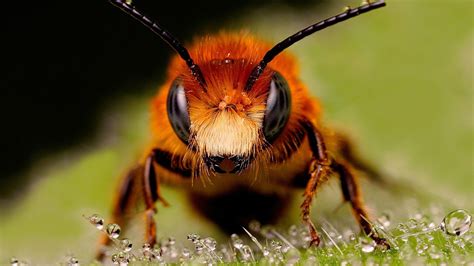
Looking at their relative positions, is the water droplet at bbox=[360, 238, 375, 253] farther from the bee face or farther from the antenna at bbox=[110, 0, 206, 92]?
the antenna at bbox=[110, 0, 206, 92]

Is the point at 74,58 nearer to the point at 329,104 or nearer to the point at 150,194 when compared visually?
the point at 329,104

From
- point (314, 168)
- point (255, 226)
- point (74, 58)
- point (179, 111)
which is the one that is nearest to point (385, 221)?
point (314, 168)

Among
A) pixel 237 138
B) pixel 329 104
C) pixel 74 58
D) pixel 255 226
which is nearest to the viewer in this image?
pixel 237 138

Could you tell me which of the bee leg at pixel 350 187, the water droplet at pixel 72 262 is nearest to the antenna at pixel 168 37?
the bee leg at pixel 350 187

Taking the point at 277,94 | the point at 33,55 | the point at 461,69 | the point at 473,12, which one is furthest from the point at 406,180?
the point at 33,55

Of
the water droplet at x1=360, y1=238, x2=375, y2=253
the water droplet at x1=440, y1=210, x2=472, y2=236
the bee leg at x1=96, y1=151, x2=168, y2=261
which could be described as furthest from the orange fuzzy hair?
the water droplet at x1=440, y1=210, x2=472, y2=236

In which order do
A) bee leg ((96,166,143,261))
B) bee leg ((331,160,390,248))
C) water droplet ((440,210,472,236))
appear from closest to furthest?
water droplet ((440,210,472,236)) < bee leg ((331,160,390,248)) < bee leg ((96,166,143,261))

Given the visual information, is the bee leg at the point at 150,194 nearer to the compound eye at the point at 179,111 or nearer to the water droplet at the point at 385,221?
the compound eye at the point at 179,111
